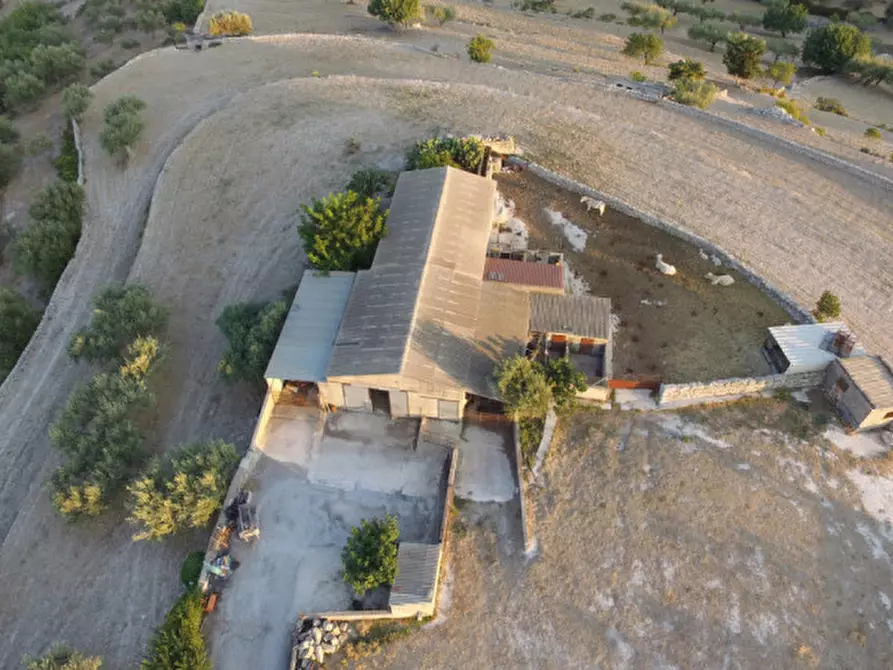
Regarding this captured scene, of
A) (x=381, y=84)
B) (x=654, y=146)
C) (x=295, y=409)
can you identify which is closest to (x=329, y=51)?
(x=381, y=84)

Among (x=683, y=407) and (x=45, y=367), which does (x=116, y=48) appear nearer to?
(x=45, y=367)

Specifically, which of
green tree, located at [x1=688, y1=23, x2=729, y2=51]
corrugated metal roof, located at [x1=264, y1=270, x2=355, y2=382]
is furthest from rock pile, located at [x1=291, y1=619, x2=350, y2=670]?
green tree, located at [x1=688, y1=23, x2=729, y2=51]

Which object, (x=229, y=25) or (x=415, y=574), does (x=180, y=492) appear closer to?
(x=415, y=574)

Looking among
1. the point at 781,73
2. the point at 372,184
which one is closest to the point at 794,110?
the point at 781,73

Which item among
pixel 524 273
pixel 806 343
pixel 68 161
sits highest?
Result: pixel 524 273

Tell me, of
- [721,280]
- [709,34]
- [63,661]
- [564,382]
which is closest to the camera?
[63,661]
